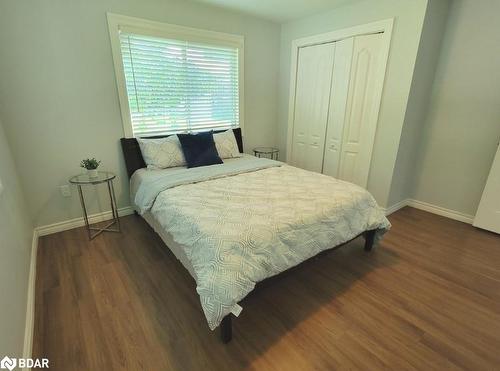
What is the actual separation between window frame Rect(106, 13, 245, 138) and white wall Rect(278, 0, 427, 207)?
1.26 m

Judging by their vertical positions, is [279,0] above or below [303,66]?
above

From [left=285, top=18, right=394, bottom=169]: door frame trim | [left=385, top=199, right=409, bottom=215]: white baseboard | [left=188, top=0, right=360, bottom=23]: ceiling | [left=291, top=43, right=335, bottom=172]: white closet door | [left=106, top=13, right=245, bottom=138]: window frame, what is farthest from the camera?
[left=291, top=43, right=335, bottom=172]: white closet door

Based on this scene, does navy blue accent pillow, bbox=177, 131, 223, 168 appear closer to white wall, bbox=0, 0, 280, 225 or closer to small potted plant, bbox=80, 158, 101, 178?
white wall, bbox=0, 0, 280, 225

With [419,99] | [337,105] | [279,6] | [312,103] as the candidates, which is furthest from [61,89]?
[419,99]

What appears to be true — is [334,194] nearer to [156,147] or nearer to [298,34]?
[156,147]

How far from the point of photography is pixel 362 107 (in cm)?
304

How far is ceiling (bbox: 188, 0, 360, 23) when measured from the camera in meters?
2.88

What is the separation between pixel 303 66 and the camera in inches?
140

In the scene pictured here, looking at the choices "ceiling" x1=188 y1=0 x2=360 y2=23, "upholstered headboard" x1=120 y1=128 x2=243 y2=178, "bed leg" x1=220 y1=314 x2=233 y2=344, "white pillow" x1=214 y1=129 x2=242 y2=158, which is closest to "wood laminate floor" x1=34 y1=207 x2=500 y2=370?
"bed leg" x1=220 y1=314 x2=233 y2=344

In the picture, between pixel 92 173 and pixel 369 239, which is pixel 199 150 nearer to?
pixel 92 173

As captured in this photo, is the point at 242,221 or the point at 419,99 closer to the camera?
the point at 242,221

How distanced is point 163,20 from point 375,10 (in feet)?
7.63

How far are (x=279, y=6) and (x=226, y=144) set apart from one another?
1787 millimetres

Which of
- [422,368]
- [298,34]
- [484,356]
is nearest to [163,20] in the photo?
[298,34]
